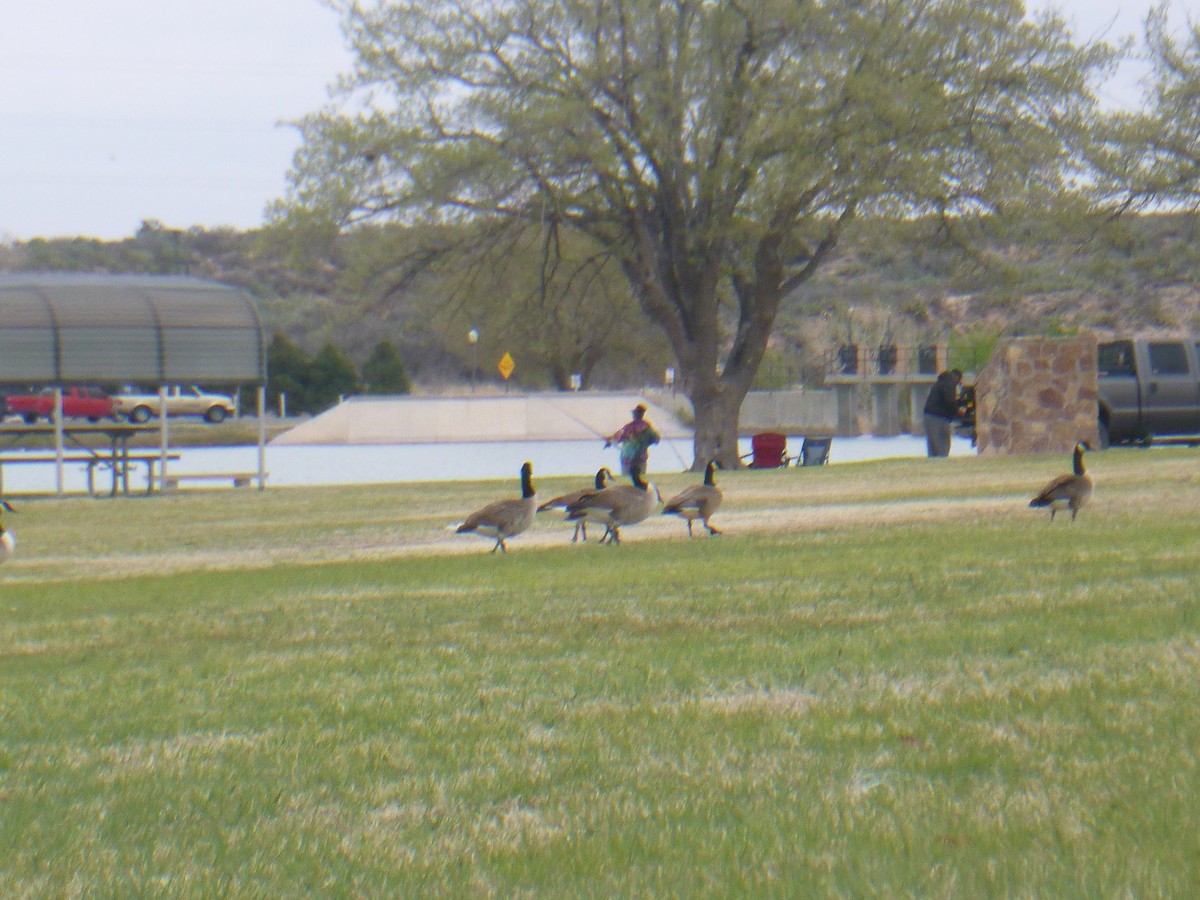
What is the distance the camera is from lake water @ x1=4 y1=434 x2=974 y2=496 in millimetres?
38156

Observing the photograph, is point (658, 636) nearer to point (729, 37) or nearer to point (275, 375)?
point (729, 37)

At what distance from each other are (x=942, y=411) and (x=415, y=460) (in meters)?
19.7

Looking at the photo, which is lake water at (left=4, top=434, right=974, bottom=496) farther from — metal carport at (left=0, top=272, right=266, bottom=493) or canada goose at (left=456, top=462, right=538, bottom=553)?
canada goose at (left=456, top=462, right=538, bottom=553)

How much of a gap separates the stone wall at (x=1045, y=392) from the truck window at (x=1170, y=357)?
3323 mm

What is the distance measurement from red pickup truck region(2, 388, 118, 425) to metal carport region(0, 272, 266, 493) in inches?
1776

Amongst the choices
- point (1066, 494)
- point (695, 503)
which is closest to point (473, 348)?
point (695, 503)

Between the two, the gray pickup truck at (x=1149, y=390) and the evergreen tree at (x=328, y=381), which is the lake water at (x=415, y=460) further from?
the evergreen tree at (x=328, y=381)

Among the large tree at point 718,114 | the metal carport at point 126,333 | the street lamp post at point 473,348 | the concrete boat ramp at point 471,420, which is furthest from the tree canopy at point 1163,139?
the street lamp post at point 473,348

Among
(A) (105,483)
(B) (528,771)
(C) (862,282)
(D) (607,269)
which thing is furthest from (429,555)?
(C) (862,282)

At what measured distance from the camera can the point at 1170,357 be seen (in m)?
34.2

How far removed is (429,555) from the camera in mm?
15906

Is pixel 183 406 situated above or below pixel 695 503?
above

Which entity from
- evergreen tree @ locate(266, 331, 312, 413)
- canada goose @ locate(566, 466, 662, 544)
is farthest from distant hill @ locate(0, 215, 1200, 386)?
canada goose @ locate(566, 466, 662, 544)

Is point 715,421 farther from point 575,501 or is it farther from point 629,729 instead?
point 629,729
